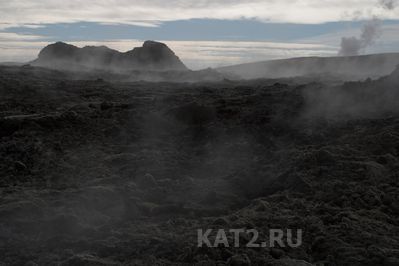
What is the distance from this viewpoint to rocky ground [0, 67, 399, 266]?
4.05m

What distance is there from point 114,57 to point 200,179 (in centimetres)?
3232

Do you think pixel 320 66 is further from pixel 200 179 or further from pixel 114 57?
pixel 200 179

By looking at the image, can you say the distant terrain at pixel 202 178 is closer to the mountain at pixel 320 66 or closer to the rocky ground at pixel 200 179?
the rocky ground at pixel 200 179

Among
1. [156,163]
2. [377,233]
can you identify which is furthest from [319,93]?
[377,233]

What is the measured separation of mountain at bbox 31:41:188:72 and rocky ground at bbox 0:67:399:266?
2601 cm

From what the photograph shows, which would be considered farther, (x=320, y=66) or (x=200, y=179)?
(x=320, y=66)

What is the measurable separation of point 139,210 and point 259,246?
1.68 m

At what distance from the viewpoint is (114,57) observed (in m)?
37.0

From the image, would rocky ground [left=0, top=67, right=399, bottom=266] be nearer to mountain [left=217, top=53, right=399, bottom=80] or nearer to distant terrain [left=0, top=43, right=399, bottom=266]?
distant terrain [left=0, top=43, right=399, bottom=266]

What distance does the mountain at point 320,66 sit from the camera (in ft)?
94.8

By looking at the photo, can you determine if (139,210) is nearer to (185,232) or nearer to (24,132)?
(185,232)

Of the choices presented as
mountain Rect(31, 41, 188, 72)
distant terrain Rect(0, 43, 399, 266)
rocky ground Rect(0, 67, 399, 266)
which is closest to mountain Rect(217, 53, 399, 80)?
mountain Rect(31, 41, 188, 72)

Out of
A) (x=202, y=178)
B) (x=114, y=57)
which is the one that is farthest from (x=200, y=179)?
(x=114, y=57)

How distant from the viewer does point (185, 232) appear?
172 inches
